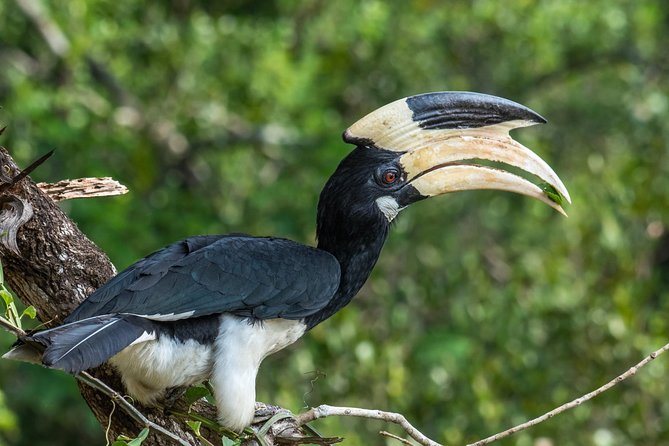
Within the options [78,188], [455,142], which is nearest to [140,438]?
[78,188]

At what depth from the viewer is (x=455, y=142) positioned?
3543 millimetres

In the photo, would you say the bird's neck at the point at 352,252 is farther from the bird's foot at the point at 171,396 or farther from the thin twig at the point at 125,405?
the thin twig at the point at 125,405

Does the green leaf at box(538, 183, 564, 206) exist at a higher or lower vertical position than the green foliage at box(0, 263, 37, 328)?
higher

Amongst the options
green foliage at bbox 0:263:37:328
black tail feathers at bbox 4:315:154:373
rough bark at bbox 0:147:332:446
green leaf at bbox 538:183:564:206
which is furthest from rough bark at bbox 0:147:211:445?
green leaf at bbox 538:183:564:206

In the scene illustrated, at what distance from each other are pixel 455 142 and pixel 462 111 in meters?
0.09

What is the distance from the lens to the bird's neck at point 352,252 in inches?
143

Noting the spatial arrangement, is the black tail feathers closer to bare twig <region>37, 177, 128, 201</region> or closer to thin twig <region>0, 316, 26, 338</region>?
thin twig <region>0, 316, 26, 338</region>

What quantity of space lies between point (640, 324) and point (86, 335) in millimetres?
4083

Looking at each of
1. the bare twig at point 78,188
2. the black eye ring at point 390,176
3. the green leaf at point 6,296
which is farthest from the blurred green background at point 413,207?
the green leaf at point 6,296

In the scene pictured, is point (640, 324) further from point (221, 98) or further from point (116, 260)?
point (221, 98)

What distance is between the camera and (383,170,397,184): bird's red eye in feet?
11.9

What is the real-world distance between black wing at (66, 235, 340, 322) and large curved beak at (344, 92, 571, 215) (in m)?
0.37

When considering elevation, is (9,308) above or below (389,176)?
below

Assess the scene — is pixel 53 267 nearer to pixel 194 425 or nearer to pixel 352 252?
pixel 194 425
